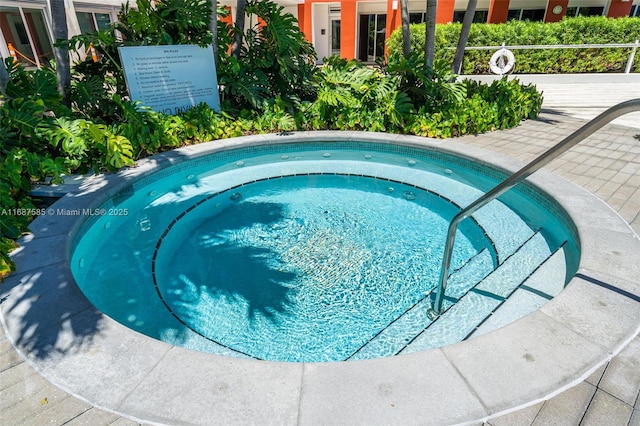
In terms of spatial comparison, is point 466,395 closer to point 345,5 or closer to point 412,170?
point 412,170

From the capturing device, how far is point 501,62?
13.1 m

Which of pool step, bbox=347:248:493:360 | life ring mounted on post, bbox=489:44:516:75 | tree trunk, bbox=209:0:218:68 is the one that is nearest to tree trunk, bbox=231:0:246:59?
tree trunk, bbox=209:0:218:68

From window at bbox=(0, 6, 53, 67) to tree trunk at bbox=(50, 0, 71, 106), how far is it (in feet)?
29.6

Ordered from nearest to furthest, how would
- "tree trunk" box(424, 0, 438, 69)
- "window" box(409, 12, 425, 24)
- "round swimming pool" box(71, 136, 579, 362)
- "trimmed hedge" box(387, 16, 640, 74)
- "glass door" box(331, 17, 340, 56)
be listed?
1. "round swimming pool" box(71, 136, 579, 362)
2. "tree trunk" box(424, 0, 438, 69)
3. "trimmed hedge" box(387, 16, 640, 74)
4. "window" box(409, 12, 425, 24)
5. "glass door" box(331, 17, 340, 56)

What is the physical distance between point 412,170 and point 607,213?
127 inches

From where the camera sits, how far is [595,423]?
7.07 feet

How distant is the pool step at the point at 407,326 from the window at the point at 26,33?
636 inches

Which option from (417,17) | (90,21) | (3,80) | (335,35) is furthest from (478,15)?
(3,80)

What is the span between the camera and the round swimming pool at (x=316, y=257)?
3.60 metres

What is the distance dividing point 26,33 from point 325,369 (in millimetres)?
18483

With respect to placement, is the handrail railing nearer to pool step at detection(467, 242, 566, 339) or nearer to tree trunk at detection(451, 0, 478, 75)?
tree trunk at detection(451, 0, 478, 75)

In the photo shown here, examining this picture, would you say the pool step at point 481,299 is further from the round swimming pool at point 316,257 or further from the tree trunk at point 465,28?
the tree trunk at point 465,28

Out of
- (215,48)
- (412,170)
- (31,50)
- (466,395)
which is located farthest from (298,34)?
(31,50)

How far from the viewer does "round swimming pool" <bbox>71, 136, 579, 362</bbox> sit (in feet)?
11.8
